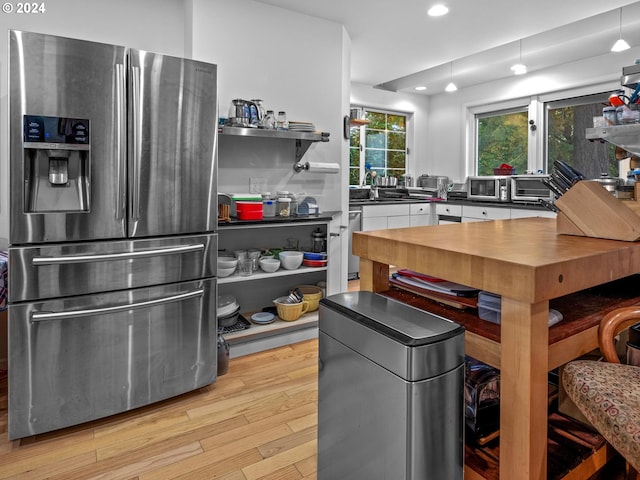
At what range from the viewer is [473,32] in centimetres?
370

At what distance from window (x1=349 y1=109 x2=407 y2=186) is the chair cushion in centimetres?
494

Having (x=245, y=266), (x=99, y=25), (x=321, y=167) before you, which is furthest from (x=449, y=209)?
(x=99, y=25)

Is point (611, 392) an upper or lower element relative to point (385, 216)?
lower

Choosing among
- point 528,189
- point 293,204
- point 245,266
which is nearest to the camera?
point 245,266

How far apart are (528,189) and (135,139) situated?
4.24 metres

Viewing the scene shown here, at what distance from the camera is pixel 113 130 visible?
1937 mm

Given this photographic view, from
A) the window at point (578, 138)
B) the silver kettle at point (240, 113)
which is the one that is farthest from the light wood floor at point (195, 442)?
the window at point (578, 138)

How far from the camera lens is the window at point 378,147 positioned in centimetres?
581

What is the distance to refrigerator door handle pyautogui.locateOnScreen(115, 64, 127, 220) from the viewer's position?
1934 mm

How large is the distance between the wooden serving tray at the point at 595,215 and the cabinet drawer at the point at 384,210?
11.2ft

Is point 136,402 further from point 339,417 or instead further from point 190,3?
point 190,3

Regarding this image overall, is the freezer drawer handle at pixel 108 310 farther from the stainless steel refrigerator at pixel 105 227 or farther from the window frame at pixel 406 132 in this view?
the window frame at pixel 406 132

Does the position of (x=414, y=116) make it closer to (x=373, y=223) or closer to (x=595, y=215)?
(x=373, y=223)

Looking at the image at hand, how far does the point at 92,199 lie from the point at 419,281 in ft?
4.84
